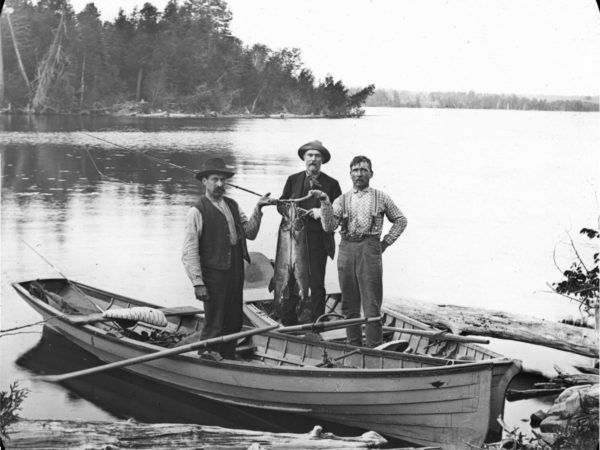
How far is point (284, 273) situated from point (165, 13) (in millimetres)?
2848

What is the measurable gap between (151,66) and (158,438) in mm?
4187

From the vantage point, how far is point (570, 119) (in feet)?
26.3

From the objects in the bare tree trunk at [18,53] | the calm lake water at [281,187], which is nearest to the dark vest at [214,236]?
the calm lake water at [281,187]

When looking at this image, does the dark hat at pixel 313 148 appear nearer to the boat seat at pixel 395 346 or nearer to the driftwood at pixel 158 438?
the boat seat at pixel 395 346

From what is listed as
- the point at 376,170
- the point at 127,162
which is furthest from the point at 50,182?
the point at 376,170

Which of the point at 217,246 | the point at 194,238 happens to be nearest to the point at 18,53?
the point at 194,238

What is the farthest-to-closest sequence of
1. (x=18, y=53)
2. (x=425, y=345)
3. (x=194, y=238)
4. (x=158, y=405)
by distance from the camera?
(x=18, y=53)
(x=425, y=345)
(x=158, y=405)
(x=194, y=238)

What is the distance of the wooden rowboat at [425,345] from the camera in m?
6.22

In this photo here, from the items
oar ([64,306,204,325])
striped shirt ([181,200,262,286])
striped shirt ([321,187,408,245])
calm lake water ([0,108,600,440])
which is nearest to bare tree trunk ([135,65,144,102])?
calm lake water ([0,108,600,440])

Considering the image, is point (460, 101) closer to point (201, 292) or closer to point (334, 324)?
point (334, 324)

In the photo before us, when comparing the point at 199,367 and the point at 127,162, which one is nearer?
the point at 199,367

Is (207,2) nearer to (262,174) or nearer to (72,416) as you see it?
(262,174)

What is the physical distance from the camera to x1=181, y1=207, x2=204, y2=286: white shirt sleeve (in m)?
6.52

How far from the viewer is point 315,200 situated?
24.4 ft
